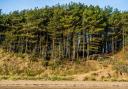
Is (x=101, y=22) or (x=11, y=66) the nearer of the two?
(x=11, y=66)

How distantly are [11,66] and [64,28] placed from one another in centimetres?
1800

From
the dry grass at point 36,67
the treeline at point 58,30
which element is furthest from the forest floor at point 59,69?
the treeline at point 58,30

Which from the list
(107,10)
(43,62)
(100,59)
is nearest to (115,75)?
(43,62)

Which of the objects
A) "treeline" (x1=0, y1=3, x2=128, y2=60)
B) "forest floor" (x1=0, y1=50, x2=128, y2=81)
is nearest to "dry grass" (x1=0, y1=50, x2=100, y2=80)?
"forest floor" (x1=0, y1=50, x2=128, y2=81)

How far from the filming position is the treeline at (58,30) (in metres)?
63.1

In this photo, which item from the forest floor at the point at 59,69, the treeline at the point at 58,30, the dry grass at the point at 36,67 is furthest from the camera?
the treeline at the point at 58,30

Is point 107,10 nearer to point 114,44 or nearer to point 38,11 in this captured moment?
point 114,44

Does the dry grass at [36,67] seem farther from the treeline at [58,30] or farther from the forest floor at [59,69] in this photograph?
the treeline at [58,30]

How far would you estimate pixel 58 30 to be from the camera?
6375cm

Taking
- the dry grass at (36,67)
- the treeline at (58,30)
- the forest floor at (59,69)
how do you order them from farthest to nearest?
the treeline at (58,30) < the dry grass at (36,67) < the forest floor at (59,69)

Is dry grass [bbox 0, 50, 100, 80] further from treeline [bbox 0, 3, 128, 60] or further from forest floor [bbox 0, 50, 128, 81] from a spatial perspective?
treeline [bbox 0, 3, 128, 60]

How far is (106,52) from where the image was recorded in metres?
70.4

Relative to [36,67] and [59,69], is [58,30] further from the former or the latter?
[36,67]

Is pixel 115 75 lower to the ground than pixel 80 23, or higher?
lower
